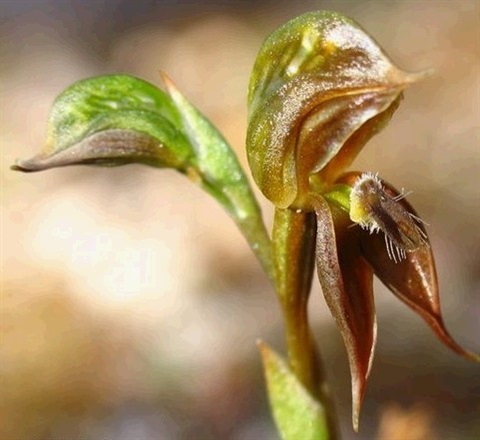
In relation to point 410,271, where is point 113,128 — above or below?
above

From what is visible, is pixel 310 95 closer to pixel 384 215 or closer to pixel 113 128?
pixel 384 215

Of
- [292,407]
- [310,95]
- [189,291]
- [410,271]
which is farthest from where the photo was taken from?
[189,291]

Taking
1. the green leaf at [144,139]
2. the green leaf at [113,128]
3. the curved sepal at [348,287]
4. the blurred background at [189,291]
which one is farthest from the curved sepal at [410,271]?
the blurred background at [189,291]

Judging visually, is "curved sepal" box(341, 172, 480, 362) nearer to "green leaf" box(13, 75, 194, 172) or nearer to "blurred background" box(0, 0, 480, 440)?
"green leaf" box(13, 75, 194, 172)

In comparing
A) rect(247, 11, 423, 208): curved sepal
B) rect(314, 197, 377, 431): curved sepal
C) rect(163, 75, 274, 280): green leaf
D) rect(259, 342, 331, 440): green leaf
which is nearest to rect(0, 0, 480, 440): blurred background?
rect(259, 342, 331, 440): green leaf

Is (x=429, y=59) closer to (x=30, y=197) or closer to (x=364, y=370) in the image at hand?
(x=30, y=197)

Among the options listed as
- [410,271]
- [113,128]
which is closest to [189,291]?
[113,128]
